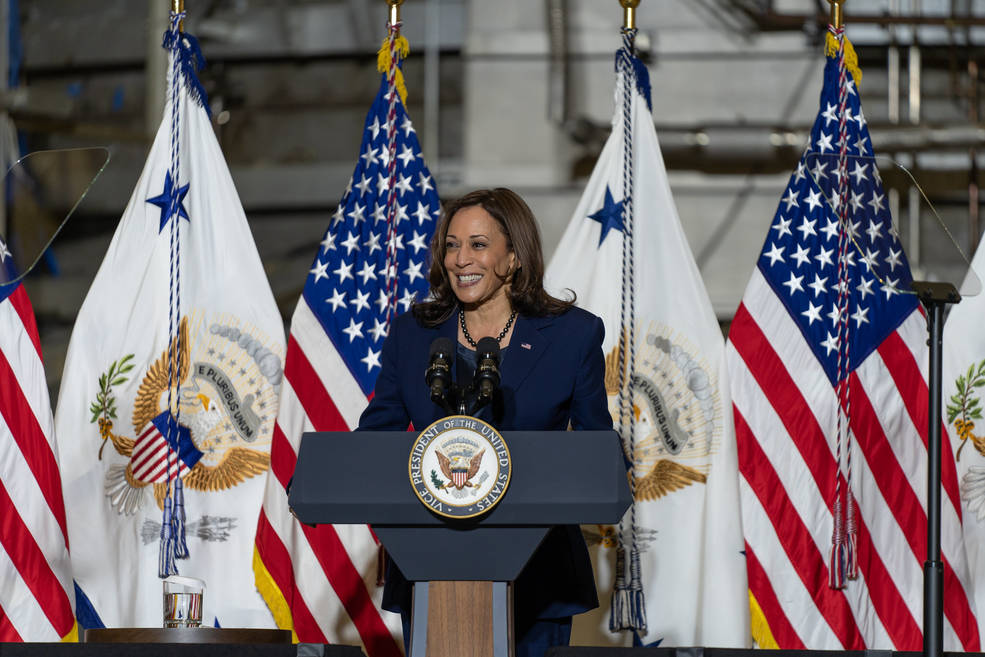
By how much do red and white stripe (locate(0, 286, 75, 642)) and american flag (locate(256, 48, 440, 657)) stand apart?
1.74 feet

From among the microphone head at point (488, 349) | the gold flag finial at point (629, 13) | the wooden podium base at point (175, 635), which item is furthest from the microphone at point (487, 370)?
the gold flag finial at point (629, 13)

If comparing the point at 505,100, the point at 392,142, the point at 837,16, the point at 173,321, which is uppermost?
the point at 505,100

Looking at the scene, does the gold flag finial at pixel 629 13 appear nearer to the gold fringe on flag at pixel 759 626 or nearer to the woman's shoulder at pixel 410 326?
the woman's shoulder at pixel 410 326

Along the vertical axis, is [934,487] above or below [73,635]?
above

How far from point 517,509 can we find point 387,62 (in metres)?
2.09

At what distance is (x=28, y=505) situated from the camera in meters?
3.30

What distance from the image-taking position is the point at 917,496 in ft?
11.4

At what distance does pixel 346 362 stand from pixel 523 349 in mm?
1344

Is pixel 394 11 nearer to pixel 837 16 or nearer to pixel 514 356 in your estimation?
pixel 837 16

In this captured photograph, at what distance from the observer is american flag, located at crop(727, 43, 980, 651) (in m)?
3.43

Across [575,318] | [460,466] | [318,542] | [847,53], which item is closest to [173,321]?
[318,542]

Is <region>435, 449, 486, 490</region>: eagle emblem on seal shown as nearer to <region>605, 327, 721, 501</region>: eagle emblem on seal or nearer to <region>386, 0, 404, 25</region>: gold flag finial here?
<region>605, 327, 721, 501</region>: eagle emblem on seal

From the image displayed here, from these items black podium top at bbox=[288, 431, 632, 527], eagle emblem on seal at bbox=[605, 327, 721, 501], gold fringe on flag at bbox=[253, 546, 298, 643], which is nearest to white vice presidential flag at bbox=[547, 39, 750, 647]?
eagle emblem on seal at bbox=[605, 327, 721, 501]

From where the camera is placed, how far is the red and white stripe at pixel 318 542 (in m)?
3.42
